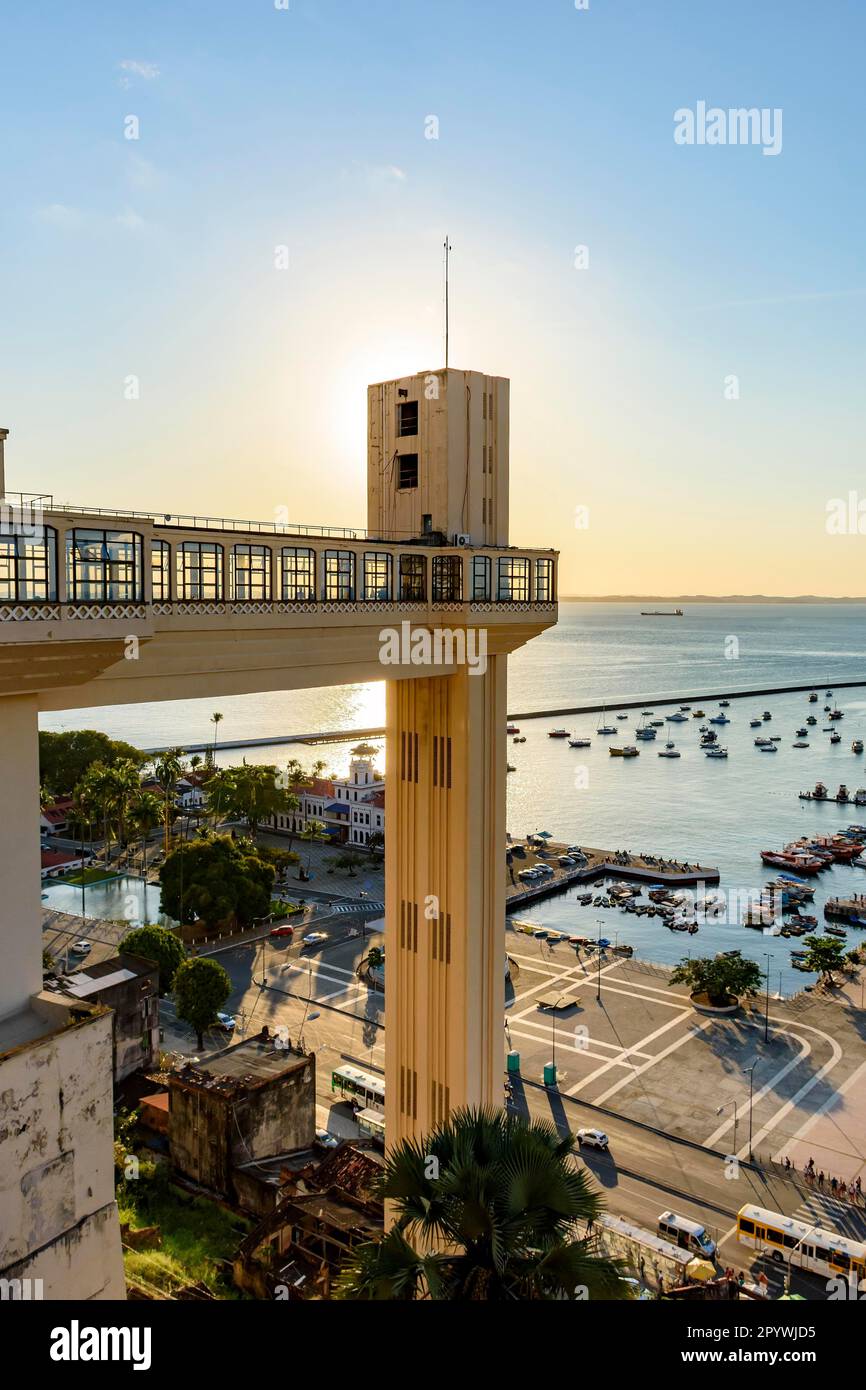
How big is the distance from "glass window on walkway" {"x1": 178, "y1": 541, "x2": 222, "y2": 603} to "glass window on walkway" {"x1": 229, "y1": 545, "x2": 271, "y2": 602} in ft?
0.94

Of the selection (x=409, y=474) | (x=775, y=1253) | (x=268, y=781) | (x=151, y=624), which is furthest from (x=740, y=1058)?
(x=268, y=781)

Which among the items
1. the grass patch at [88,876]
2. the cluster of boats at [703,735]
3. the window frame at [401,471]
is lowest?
the grass patch at [88,876]

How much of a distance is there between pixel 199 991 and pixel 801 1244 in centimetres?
2986

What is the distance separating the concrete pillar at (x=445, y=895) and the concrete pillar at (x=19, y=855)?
10.0 m

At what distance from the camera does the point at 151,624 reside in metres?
14.8

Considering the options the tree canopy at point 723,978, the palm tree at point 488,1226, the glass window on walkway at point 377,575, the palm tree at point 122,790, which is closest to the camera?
the palm tree at point 488,1226

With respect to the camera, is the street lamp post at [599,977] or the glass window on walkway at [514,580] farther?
the street lamp post at [599,977]

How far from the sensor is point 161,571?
15.6 m

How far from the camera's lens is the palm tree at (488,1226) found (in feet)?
35.2

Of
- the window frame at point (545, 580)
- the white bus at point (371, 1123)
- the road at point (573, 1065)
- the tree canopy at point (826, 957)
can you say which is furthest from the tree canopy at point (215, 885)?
the window frame at point (545, 580)

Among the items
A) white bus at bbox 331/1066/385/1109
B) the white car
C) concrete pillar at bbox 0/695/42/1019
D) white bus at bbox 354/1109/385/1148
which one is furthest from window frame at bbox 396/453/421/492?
white bus at bbox 331/1066/385/1109

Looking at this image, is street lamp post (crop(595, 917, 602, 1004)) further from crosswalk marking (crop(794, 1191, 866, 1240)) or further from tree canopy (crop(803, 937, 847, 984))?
crosswalk marking (crop(794, 1191, 866, 1240))

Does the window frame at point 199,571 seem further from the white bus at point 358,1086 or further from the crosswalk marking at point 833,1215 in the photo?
the white bus at point 358,1086

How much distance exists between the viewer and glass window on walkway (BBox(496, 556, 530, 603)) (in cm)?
2256
